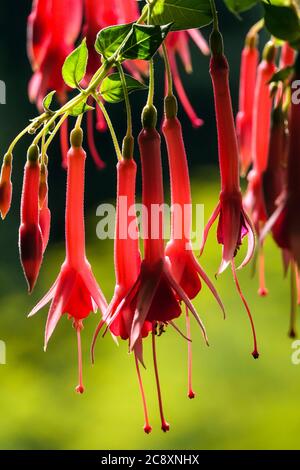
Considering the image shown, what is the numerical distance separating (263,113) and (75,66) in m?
0.10

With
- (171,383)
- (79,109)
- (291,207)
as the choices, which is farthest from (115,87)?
(171,383)

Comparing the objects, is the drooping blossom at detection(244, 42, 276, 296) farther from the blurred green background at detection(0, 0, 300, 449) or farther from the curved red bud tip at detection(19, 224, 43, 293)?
the blurred green background at detection(0, 0, 300, 449)

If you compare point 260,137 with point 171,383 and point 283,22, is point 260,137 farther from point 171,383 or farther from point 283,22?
point 171,383

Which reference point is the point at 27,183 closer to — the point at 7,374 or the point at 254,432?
the point at 254,432

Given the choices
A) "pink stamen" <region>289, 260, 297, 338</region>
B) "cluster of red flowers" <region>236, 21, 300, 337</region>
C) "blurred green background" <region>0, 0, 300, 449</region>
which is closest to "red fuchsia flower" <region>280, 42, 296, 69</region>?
"cluster of red flowers" <region>236, 21, 300, 337</region>

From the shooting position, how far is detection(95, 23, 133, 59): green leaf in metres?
0.43

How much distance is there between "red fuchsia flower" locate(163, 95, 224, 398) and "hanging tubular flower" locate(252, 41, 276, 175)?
4cm

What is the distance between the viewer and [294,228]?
0.38 m

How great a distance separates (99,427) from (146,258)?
1269 mm

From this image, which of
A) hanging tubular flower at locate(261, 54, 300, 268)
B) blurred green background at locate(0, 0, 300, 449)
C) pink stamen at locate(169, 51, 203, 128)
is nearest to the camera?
hanging tubular flower at locate(261, 54, 300, 268)

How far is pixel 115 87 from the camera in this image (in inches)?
→ 18.1
